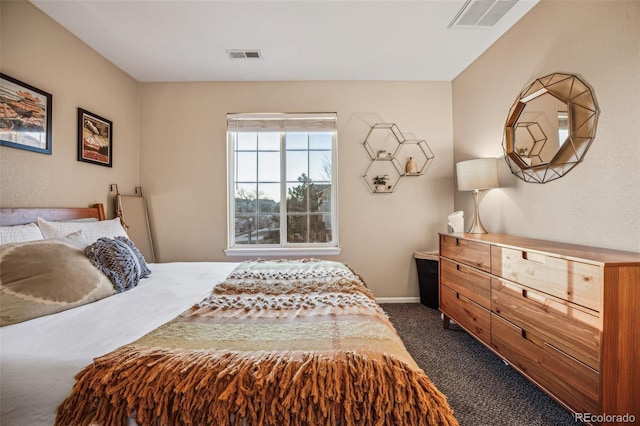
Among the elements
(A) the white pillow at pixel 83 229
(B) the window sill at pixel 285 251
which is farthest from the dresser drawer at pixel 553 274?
(A) the white pillow at pixel 83 229

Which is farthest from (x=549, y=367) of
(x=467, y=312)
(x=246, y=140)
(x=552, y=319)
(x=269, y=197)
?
(x=246, y=140)

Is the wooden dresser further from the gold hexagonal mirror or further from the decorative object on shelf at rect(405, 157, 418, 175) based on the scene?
the decorative object on shelf at rect(405, 157, 418, 175)

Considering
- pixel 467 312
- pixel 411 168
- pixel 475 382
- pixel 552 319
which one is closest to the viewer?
pixel 552 319

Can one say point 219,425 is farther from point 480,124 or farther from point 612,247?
point 480,124

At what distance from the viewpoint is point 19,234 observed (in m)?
1.55

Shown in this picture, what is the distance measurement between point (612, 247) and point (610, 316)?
66cm

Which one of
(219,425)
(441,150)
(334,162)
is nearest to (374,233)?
(334,162)

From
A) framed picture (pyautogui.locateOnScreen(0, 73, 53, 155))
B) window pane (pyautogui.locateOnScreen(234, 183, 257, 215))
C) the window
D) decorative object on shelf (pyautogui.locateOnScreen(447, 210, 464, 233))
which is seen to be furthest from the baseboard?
framed picture (pyautogui.locateOnScreen(0, 73, 53, 155))

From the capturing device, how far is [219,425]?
0.72m

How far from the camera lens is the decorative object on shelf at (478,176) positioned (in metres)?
2.34

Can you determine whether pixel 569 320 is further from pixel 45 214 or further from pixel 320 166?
pixel 45 214

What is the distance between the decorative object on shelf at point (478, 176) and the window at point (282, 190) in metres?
1.40

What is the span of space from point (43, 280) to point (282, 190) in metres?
2.27

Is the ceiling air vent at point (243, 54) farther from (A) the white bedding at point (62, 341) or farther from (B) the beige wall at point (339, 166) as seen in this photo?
(A) the white bedding at point (62, 341)
